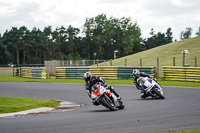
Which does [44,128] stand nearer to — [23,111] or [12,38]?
[23,111]

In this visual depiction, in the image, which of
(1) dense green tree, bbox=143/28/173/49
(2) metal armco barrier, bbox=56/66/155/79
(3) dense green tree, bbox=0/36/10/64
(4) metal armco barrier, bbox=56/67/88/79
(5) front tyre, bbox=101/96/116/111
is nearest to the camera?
(5) front tyre, bbox=101/96/116/111

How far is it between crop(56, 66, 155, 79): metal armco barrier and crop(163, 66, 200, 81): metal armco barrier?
4.07 feet

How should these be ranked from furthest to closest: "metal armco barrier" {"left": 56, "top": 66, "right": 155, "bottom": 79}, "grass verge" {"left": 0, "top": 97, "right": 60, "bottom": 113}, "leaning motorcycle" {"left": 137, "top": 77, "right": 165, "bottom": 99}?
"metal armco barrier" {"left": 56, "top": 66, "right": 155, "bottom": 79}
"leaning motorcycle" {"left": 137, "top": 77, "right": 165, "bottom": 99}
"grass verge" {"left": 0, "top": 97, "right": 60, "bottom": 113}

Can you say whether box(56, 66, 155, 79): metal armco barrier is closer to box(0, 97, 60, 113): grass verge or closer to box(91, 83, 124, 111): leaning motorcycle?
box(0, 97, 60, 113): grass verge

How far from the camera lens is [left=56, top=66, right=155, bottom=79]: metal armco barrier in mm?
33872

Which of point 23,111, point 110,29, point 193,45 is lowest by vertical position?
point 23,111

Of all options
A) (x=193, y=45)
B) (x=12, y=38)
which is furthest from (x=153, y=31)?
(x=193, y=45)

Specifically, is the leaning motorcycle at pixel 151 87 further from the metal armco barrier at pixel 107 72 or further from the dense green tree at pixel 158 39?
the dense green tree at pixel 158 39

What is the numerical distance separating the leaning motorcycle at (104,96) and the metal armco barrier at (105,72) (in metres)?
19.6

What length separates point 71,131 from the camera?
8750 mm

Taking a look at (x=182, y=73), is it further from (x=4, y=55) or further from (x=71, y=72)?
(x=4, y=55)

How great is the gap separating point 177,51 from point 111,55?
2886 inches

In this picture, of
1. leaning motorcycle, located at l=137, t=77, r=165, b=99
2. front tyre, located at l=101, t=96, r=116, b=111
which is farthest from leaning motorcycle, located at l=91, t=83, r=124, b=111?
leaning motorcycle, located at l=137, t=77, r=165, b=99

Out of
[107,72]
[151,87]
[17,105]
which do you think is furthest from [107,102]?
[107,72]
